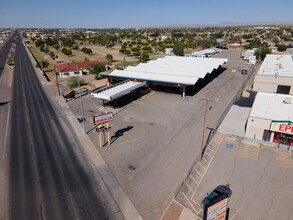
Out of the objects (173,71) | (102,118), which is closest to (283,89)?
(173,71)

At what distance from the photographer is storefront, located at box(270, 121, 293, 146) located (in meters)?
25.4

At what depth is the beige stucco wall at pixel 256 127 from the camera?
2694cm

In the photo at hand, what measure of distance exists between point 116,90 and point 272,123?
2877cm

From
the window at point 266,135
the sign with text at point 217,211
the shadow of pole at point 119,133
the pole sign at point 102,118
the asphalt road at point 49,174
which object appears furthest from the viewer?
the shadow of pole at point 119,133

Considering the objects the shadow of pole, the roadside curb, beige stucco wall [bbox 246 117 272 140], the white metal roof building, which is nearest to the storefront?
beige stucco wall [bbox 246 117 272 140]

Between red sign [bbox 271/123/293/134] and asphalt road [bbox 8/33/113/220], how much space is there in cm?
2266

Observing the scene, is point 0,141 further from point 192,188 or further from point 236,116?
point 236,116

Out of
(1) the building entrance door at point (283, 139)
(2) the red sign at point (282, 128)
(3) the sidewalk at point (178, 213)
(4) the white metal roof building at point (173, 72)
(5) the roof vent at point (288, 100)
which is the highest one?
(4) the white metal roof building at point (173, 72)

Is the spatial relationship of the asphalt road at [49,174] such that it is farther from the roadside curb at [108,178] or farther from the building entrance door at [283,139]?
the building entrance door at [283,139]

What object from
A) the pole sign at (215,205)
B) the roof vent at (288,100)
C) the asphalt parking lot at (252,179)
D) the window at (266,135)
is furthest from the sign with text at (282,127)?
the pole sign at (215,205)

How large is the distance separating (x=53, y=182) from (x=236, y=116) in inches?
1168

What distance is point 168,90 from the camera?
51.1 meters

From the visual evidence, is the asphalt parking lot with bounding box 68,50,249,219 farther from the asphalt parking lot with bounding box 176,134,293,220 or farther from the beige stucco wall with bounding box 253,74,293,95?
the beige stucco wall with bounding box 253,74,293,95

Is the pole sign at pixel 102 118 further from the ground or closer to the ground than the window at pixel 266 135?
further from the ground
